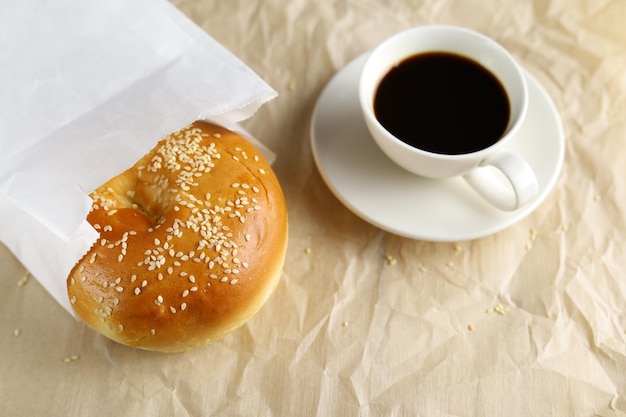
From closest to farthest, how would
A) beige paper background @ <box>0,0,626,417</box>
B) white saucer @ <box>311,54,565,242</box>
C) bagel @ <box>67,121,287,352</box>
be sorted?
bagel @ <box>67,121,287,352</box> < beige paper background @ <box>0,0,626,417</box> < white saucer @ <box>311,54,565,242</box>

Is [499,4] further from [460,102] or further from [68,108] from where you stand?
[68,108]

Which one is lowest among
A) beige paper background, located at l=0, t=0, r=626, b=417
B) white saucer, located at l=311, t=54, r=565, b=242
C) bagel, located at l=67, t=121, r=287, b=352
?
beige paper background, located at l=0, t=0, r=626, b=417

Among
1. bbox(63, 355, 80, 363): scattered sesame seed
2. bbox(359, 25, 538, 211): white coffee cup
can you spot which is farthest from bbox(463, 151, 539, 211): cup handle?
bbox(63, 355, 80, 363): scattered sesame seed

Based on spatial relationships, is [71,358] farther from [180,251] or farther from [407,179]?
[407,179]

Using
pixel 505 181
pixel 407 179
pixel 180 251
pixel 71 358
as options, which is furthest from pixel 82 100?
pixel 505 181

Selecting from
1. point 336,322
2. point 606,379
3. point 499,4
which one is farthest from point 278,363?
point 499,4

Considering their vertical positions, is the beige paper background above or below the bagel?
below

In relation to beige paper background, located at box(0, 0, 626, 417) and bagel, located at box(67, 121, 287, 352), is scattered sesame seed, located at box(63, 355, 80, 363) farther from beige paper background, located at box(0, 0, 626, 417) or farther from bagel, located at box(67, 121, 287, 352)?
bagel, located at box(67, 121, 287, 352)

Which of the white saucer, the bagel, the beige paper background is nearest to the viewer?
the bagel
